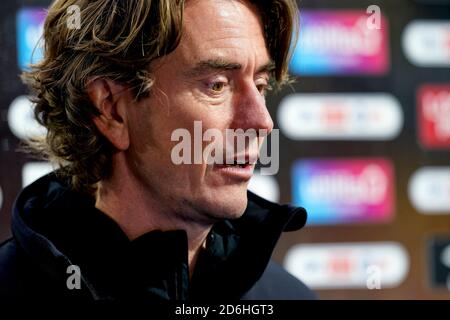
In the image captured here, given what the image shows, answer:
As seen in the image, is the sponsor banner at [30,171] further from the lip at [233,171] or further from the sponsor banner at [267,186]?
the lip at [233,171]

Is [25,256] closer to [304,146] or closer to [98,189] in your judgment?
[98,189]

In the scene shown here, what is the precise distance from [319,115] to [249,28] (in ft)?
3.53

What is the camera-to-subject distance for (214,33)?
2.78 feet

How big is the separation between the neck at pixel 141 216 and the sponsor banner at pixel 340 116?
102 cm

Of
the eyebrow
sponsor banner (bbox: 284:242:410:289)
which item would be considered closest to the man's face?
the eyebrow

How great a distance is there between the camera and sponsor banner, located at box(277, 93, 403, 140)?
6.24ft

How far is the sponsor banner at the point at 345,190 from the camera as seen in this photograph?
6.21 ft

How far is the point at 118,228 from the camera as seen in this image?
2.83 ft

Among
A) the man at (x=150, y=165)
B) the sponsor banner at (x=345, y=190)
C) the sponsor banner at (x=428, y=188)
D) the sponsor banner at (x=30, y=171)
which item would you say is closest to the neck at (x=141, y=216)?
the man at (x=150, y=165)

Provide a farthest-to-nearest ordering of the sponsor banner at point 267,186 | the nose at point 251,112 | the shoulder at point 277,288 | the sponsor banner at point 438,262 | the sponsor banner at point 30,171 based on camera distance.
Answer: the sponsor banner at point 438,262 < the sponsor banner at point 267,186 < the sponsor banner at point 30,171 < the shoulder at point 277,288 < the nose at point 251,112

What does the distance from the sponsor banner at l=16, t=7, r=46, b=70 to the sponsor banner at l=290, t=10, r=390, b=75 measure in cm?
62

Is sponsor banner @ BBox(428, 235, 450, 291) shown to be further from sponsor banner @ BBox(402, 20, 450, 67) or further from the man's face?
the man's face

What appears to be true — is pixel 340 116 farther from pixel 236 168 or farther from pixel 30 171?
pixel 236 168

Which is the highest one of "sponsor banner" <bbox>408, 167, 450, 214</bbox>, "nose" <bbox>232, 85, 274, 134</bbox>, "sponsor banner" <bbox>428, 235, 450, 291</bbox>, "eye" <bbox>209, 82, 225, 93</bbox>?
"eye" <bbox>209, 82, 225, 93</bbox>
